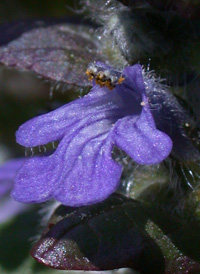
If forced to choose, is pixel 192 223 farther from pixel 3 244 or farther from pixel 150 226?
pixel 3 244

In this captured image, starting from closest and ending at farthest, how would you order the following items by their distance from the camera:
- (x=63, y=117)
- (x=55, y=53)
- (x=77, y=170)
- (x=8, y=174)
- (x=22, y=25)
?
(x=77, y=170) → (x=63, y=117) → (x=55, y=53) → (x=22, y=25) → (x=8, y=174)

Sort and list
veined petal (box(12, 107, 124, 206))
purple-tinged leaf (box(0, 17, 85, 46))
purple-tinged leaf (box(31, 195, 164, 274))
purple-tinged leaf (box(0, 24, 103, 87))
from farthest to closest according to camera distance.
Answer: purple-tinged leaf (box(0, 17, 85, 46)), purple-tinged leaf (box(0, 24, 103, 87)), purple-tinged leaf (box(31, 195, 164, 274)), veined petal (box(12, 107, 124, 206))

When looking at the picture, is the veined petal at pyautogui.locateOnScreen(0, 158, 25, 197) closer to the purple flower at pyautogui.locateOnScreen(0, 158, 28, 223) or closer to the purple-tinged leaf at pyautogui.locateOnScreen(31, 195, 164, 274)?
the purple flower at pyautogui.locateOnScreen(0, 158, 28, 223)

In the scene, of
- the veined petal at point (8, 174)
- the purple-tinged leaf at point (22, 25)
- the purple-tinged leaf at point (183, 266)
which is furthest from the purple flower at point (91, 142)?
the veined petal at point (8, 174)

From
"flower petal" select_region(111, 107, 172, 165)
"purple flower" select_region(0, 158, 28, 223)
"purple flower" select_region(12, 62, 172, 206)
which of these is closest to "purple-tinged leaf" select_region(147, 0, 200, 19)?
"purple flower" select_region(12, 62, 172, 206)

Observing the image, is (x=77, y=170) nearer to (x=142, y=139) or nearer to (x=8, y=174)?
(x=142, y=139)

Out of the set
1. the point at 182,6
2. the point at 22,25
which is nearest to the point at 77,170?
the point at 182,6

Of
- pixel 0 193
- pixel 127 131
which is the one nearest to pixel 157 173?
pixel 127 131
